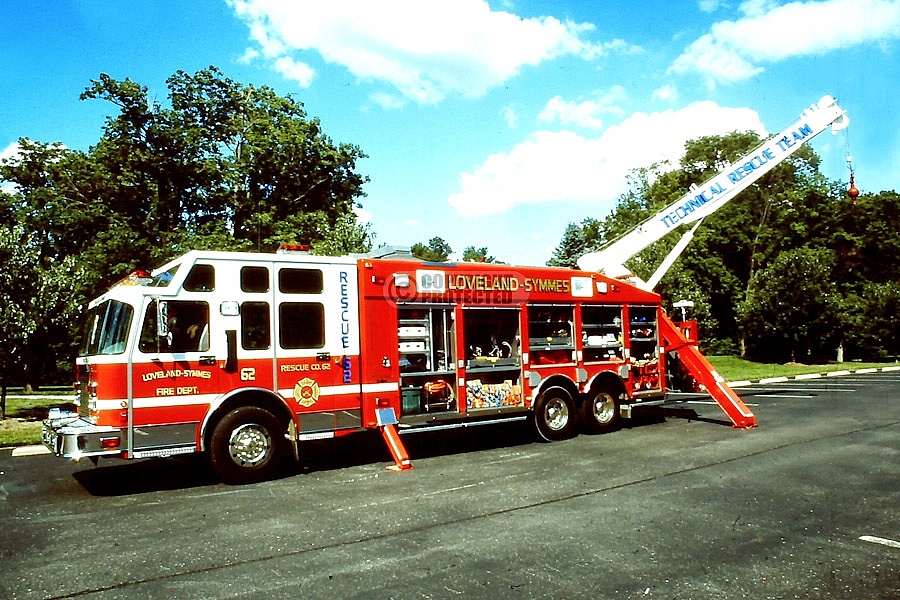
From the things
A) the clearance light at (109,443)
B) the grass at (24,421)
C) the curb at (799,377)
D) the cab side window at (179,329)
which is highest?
the cab side window at (179,329)

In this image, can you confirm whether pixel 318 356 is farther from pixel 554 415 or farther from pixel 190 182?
pixel 190 182

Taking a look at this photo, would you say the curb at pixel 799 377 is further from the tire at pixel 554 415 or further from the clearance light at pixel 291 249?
the clearance light at pixel 291 249

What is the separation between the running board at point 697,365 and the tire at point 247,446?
26.7 feet

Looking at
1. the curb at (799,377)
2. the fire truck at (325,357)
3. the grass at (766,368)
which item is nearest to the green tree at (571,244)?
the grass at (766,368)

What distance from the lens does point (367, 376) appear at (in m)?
10.1

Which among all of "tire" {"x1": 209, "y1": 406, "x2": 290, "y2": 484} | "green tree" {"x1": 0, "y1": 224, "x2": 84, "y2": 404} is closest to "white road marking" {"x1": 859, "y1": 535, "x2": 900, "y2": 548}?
"tire" {"x1": 209, "y1": 406, "x2": 290, "y2": 484}

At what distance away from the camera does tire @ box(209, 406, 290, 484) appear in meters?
8.90

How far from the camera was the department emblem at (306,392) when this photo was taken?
9.52 m

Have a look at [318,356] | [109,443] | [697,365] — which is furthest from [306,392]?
[697,365]

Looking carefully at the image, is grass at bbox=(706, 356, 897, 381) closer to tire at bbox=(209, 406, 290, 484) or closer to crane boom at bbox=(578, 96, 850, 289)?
crane boom at bbox=(578, 96, 850, 289)

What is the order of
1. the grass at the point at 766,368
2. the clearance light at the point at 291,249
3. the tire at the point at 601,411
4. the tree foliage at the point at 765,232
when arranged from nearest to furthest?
the clearance light at the point at 291,249 < the tire at the point at 601,411 < the grass at the point at 766,368 < the tree foliage at the point at 765,232

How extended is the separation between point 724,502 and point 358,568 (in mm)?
4023

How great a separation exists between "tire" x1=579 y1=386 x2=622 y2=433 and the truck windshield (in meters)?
7.58

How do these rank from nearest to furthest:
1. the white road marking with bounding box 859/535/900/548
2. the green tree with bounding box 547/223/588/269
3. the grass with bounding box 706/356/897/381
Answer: the white road marking with bounding box 859/535/900/548 < the grass with bounding box 706/356/897/381 < the green tree with bounding box 547/223/588/269
